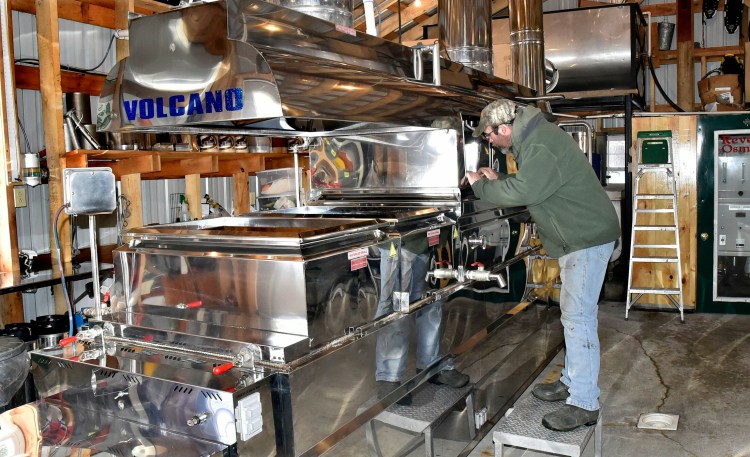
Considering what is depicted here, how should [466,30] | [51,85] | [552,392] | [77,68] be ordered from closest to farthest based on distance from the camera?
[552,392] < [51,85] < [466,30] < [77,68]

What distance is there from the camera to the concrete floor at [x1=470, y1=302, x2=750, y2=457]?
3.68 m

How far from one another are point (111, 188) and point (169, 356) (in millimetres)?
613

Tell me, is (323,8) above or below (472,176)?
above

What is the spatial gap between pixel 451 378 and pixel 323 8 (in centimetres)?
175

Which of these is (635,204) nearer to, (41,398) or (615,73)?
(615,73)

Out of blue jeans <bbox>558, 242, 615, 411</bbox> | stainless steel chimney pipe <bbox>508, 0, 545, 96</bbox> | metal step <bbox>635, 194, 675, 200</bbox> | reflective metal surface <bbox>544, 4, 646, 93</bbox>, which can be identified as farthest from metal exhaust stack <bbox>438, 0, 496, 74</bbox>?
metal step <bbox>635, 194, 675, 200</bbox>

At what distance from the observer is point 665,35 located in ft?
29.3

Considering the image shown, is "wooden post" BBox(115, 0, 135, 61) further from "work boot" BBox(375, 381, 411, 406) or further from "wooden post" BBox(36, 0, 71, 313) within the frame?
"work boot" BBox(375, 381, 411, 406)

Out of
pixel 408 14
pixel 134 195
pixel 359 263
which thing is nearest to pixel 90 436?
pixel 359 263

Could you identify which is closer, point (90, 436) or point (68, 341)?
point (90, 436)

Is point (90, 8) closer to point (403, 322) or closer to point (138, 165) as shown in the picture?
point (138, 165)

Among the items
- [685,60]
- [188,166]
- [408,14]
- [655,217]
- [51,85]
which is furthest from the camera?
[685,60]

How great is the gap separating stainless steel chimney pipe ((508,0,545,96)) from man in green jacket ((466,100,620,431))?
195 centimetres

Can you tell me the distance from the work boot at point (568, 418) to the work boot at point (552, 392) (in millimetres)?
290
